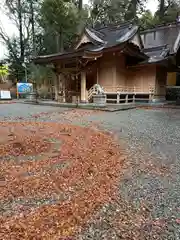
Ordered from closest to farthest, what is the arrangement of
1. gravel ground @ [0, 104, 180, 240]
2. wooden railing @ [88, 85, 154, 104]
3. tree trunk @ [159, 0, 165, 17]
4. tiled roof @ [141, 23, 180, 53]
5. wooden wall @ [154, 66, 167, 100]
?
gravel ground @ [0, 104, 180, 240] → wooden railing @ [88, 85, 154, 104] → wooden wall @ [154, 66, 167, 100] → tiled roof @ [141, 23, 180, 53] → tree trunk @ [159, 0, 165, 17]

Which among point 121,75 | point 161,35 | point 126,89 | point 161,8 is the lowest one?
point 126,89

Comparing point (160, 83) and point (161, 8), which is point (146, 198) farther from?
point (161, 8)

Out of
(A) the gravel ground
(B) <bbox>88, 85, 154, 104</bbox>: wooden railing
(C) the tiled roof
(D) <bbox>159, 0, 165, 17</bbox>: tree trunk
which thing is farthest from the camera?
(D) <bbox>159, 0, 165, 17</bbox>: tree trunk

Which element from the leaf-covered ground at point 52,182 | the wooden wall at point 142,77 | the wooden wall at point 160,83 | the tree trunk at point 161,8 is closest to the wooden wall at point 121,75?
the wooden wall at point 142,77

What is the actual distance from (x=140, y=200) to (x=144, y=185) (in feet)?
1.29

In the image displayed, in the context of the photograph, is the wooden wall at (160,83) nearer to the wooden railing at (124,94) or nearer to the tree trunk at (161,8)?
the wooden railing at (124,94)

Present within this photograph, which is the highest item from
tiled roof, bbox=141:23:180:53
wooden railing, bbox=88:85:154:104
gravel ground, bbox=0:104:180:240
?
tiled roof, bbox=141:23:180:53

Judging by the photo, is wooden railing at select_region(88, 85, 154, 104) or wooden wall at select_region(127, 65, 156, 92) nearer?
wooden railing at select_region(88, 85, 154, 104)

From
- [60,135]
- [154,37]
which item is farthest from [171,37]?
[60,135]

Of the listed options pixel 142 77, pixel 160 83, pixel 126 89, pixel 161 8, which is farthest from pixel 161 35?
pixel 161 8

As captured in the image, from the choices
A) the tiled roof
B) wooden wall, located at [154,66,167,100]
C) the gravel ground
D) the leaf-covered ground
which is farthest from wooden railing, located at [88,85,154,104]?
the gravel ground

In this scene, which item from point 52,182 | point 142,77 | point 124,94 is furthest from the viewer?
point 142,77

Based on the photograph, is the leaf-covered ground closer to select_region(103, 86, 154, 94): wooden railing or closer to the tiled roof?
select_region(103, 86, 154, 94): wooden railing

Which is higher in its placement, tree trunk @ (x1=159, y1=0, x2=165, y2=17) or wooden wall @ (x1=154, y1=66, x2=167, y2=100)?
tree trunk @ (x1=159, y1=0, x2=165, y2=17)
